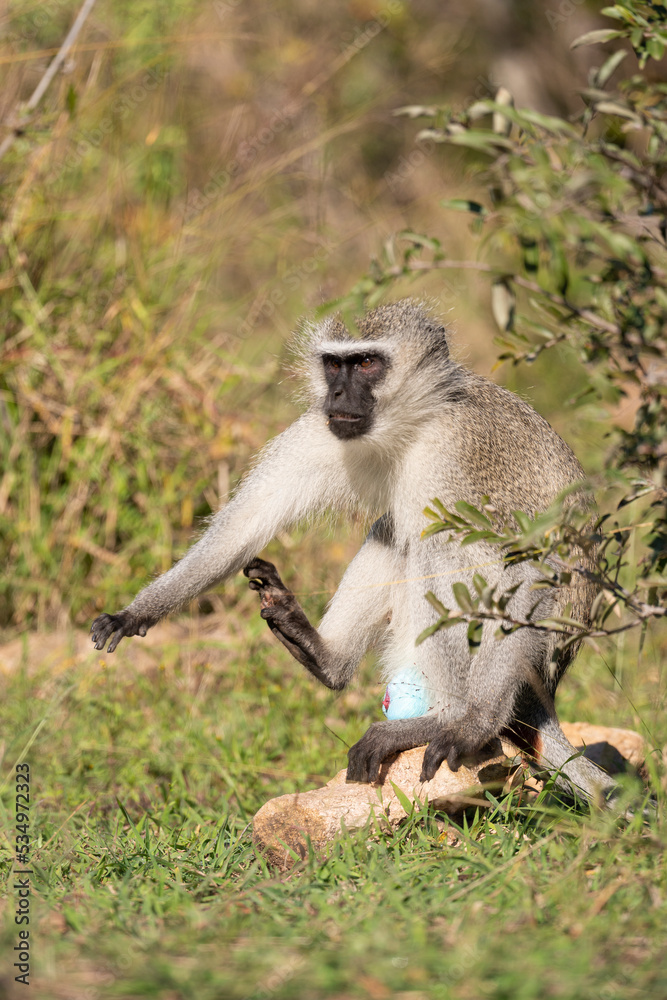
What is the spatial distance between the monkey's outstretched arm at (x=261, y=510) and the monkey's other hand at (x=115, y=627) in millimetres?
128

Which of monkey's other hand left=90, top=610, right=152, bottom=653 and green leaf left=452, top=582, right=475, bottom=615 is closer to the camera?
green leaf left=452, top=582, right=475, bottom=615

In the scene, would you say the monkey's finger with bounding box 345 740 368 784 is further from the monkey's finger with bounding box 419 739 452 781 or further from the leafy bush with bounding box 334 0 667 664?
the leafy bush with bounding box 334 0 667 664

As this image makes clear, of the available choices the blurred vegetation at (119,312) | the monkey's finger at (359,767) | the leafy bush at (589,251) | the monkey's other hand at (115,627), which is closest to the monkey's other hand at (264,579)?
the monkey's other hand at (115,627)

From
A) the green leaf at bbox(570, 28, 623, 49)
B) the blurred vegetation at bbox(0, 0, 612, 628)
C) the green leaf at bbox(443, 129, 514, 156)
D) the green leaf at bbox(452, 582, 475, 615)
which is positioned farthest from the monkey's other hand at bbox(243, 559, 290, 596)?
the green leaf at bbox(570, 28, 623, 49)

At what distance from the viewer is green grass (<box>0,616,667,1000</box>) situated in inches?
88.4

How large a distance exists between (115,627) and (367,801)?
3.91ft

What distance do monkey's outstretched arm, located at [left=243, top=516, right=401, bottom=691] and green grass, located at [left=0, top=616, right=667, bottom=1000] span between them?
1.71 ft

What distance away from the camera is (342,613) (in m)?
4.55

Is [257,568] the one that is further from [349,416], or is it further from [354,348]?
[354,348]

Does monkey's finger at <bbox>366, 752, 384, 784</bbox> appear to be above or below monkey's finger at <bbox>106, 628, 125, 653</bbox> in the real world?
below

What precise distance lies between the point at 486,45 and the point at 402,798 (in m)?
9.78

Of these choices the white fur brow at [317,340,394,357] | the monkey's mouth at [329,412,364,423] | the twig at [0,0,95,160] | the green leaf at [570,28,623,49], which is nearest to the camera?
the green leaf at [570,28,623,49]

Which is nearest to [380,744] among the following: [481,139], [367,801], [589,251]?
[367,801]

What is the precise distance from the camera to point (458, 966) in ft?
7.34
